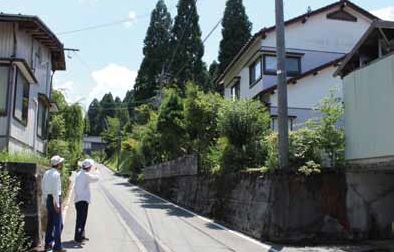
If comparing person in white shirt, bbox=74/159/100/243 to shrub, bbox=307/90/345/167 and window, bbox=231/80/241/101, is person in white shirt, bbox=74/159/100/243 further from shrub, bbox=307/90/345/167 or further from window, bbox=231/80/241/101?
window, bbox=231/80/241/101

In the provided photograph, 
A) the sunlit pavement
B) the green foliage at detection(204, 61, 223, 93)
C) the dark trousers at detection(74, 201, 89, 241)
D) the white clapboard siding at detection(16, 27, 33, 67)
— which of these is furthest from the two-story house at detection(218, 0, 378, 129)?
the green foliage at detection(204, 61, 223, 93)

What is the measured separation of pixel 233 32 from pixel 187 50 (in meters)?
9.46

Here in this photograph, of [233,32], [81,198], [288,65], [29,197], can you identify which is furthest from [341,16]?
[29,197]

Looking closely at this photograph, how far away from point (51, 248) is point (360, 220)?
318 inches

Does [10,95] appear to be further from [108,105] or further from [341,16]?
[108,105]

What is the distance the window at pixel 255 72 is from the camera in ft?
94.2

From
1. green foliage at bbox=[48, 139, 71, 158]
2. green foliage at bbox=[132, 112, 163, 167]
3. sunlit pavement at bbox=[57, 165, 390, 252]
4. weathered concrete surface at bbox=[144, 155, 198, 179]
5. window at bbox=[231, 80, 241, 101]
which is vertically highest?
window at bbox=[231, 80, 241, 101]

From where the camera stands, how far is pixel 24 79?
19.4 meters

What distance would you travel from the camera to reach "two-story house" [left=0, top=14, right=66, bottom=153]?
1772cm

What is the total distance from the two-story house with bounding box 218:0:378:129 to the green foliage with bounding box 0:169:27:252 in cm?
1833

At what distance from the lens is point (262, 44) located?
91.1ft

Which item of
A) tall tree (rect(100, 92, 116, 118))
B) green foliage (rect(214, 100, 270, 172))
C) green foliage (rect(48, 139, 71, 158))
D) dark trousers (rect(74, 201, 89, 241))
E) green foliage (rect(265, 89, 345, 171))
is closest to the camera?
dark trousers (rect(74, 201, 89, 241))

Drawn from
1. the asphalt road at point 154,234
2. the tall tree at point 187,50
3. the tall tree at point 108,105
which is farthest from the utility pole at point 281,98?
the tall tree at point 108,105

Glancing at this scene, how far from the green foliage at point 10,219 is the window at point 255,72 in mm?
20605
